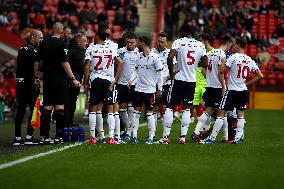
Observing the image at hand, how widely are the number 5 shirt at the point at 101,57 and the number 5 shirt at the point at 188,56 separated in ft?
4.21

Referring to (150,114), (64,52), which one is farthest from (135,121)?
(64,52)

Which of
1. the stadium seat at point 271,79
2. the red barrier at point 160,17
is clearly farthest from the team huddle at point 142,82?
the red barrier at point 160,17

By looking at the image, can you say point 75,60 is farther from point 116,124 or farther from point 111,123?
point 111,123

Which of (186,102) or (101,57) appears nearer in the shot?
(101,57)

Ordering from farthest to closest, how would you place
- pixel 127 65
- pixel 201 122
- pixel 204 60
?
1. pixel 127 65
2. pixel 201 122
3. pixel 204 60

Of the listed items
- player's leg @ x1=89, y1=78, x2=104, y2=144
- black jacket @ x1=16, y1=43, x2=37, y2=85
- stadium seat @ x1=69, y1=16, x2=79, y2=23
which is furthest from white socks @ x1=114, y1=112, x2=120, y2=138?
stadium seat @ x1=69, y1=16, x2=79, y2=23

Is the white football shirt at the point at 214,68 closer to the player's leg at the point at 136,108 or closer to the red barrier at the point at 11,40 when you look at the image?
the player's leg at the point at 136,108

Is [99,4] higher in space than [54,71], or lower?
higher

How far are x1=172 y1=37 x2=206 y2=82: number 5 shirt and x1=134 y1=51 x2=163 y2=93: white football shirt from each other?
494mm

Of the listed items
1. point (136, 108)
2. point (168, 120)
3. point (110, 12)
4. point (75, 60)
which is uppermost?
point (110, 12)

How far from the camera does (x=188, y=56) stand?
17656 millimetres

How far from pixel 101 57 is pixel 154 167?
4.55 metres

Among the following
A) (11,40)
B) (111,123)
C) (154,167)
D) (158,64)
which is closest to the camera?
(154,167)

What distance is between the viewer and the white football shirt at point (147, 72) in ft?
58.8
